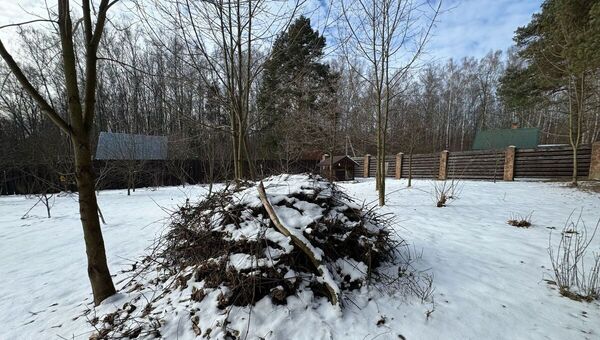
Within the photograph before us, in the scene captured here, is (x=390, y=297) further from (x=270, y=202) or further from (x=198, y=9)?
(x=198, y=9)

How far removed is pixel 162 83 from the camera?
12.1ft

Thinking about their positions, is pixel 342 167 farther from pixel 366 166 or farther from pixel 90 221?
pixel 90 221

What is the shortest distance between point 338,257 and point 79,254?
4258 mm

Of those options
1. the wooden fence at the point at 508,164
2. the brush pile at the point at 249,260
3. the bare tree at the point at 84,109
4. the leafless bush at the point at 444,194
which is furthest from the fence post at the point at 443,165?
the bare tree at the point at 84,109

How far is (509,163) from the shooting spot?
11.0 meters

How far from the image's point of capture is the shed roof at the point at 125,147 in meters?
13.5

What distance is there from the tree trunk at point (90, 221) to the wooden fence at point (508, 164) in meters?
9.39

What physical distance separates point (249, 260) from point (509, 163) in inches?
516

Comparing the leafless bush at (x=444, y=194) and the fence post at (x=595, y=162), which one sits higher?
the fence post at (x=595, y=162)

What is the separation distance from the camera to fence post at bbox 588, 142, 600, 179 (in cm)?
853

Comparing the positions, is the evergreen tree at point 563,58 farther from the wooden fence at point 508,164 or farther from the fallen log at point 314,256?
the fallen log at point 314,256

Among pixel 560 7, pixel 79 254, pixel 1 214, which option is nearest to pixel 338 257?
pixel 79 254

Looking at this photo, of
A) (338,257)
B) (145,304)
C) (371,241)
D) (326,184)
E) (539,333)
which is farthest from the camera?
(326,184)

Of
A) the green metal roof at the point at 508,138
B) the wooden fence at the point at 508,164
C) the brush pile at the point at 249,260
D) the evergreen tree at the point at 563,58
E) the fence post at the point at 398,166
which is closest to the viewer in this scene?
the brush pile at the point at 249,260
